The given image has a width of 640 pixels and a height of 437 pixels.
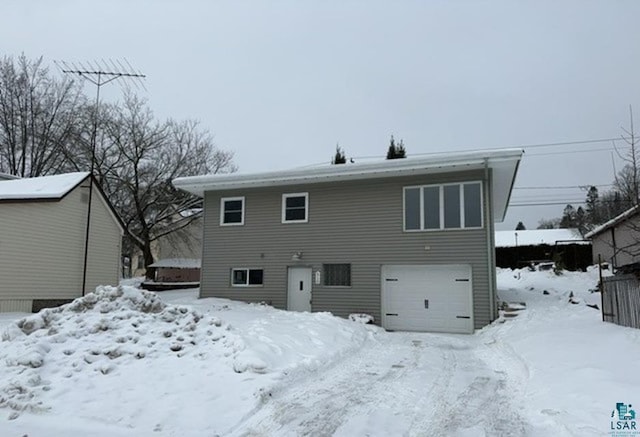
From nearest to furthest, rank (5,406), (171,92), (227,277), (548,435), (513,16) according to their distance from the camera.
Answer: (548,435), (5,406), (513,16), (227,277), (171,92)

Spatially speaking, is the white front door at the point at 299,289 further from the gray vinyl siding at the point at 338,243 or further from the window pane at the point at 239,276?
the window pane at the point at 239,276

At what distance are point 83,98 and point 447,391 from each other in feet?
101

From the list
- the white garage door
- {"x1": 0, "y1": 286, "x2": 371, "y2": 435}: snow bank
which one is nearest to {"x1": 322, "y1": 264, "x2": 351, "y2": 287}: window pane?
the white garage door

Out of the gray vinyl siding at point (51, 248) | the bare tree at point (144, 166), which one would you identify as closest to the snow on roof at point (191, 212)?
the bare tree at point (144, 166)

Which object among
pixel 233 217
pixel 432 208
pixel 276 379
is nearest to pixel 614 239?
pixel 432 208

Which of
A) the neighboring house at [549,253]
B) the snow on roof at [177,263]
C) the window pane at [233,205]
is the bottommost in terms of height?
the snow on roof at [177,263]

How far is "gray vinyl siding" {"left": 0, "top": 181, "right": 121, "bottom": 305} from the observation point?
14578mm

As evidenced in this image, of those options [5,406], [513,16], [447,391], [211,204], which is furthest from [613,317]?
[211,204]

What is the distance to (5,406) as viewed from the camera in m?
5.64

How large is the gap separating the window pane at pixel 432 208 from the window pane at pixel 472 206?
85cm

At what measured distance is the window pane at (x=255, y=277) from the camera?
55.6 ft

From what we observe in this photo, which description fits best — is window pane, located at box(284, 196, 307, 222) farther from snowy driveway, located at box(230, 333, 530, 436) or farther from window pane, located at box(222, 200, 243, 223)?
snowy driveway, located at box(230, 333, 530, 436)

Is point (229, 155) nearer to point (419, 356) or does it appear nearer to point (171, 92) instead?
point (171, 92)

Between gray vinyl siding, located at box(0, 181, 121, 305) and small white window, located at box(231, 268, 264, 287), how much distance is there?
494 centimetres
